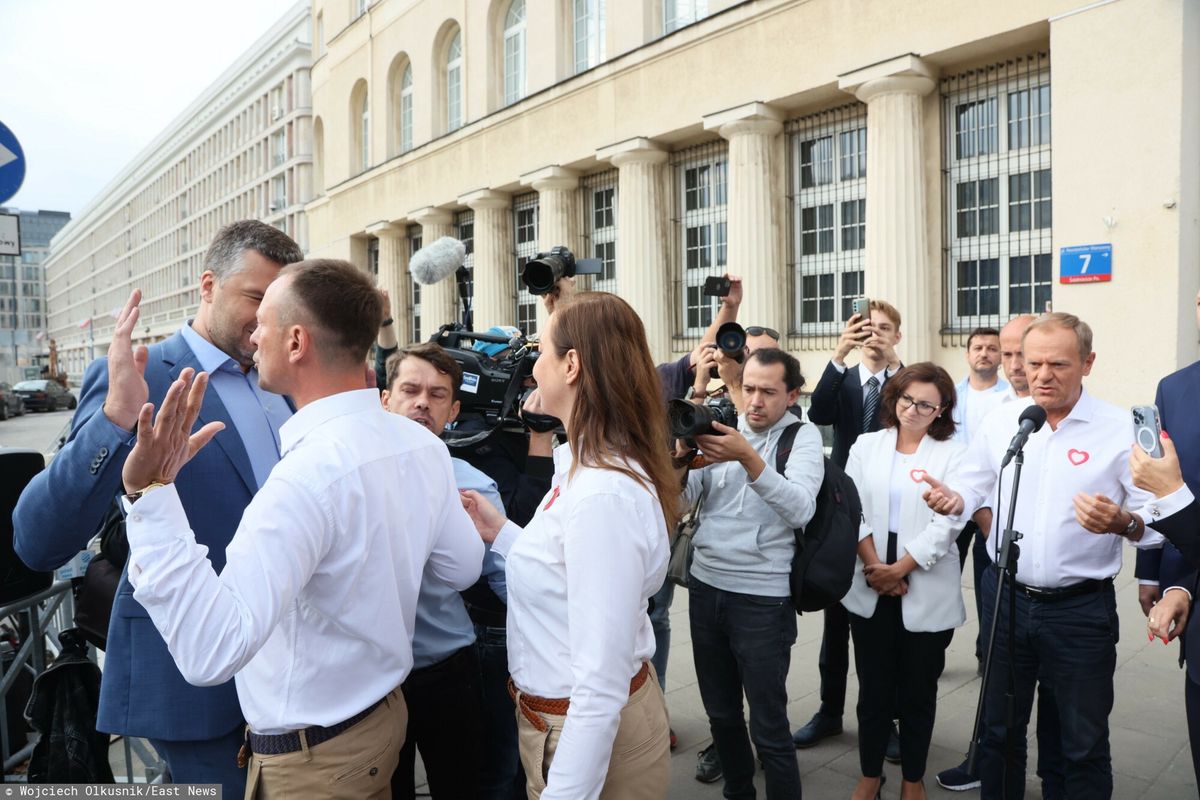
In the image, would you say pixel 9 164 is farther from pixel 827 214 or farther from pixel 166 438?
pixel 827 214

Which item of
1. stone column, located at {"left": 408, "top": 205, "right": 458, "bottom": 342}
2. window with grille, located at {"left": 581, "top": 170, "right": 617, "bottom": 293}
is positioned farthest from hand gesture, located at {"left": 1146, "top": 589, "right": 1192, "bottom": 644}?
stone column, located at {"left": 408, "top": 205, "right": 458, "bottom": 342}

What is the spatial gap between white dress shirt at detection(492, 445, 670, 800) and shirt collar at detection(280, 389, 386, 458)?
530mm

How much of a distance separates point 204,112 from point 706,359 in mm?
66084

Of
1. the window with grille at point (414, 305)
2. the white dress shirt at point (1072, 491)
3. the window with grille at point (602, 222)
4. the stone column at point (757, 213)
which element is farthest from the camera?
the window with grille at point (414, 305)

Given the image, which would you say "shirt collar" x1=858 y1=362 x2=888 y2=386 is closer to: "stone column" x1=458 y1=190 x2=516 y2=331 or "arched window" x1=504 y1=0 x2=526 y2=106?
"stone column" x1=458 y1=190 x2=516 y2=331

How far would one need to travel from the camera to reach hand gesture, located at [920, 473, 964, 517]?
11.6 ft

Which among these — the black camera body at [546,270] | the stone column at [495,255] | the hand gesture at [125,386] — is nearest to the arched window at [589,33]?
the stone column at [495,255]

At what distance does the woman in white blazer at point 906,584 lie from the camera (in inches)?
141

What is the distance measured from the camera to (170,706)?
2021 mm

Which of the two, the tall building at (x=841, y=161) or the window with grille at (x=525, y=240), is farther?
the window with grille at (x=525, y=240)

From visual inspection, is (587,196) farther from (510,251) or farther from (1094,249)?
(1094,249)

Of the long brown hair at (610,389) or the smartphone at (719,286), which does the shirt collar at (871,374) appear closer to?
the smartphone at (719,286)

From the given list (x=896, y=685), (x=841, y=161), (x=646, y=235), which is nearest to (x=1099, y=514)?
(x=896, y=685)

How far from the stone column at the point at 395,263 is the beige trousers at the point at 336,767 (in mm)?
21979
